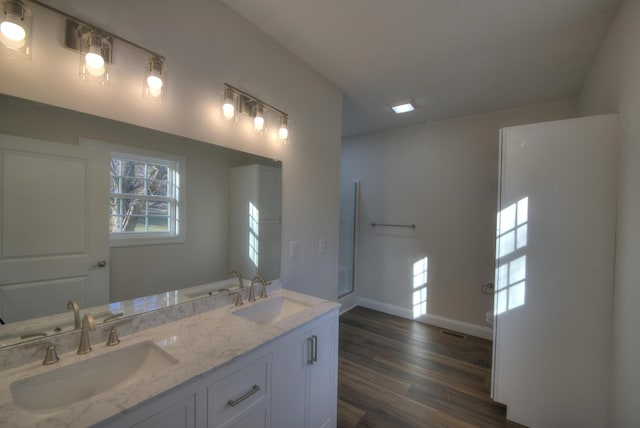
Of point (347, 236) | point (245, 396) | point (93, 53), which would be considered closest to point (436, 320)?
point (347, 236)

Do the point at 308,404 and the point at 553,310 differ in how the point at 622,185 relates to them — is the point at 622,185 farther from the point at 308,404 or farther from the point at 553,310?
the point at 308,404

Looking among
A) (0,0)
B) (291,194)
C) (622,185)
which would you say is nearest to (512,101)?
(622,185)

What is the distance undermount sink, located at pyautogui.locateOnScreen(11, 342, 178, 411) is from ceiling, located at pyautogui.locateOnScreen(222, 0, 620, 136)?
1.88m

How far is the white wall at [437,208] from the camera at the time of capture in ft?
9.86

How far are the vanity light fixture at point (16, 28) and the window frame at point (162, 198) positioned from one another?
1.28 ft

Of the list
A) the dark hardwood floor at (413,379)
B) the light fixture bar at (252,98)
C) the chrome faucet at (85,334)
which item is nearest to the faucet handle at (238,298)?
the chrome faucet at (85,334)

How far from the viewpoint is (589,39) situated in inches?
70.0

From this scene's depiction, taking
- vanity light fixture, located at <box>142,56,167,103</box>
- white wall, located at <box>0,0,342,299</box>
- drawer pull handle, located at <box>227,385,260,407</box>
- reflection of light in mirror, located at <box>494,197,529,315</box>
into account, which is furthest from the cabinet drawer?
reflection of light in mirror, located at <box>494,197,529,315</box>

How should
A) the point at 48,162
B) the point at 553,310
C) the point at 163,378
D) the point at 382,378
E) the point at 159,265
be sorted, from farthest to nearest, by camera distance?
the point at 382,378
the point at 553,310
the point at 159,265
the point at 48,162
the point at 163,378

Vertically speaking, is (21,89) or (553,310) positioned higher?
(21,89)

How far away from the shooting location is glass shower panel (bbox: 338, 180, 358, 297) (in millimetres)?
3783

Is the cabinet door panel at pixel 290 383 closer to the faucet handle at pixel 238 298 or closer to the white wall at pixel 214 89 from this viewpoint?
the faucet handle at pixel 238 298

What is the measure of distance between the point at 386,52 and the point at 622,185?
1.65m

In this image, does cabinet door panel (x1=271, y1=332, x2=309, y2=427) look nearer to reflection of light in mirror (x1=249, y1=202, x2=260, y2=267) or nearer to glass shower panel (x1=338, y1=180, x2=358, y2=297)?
reflection of light in mirror (x1=249, y1=202, x2=260, y2=267)
